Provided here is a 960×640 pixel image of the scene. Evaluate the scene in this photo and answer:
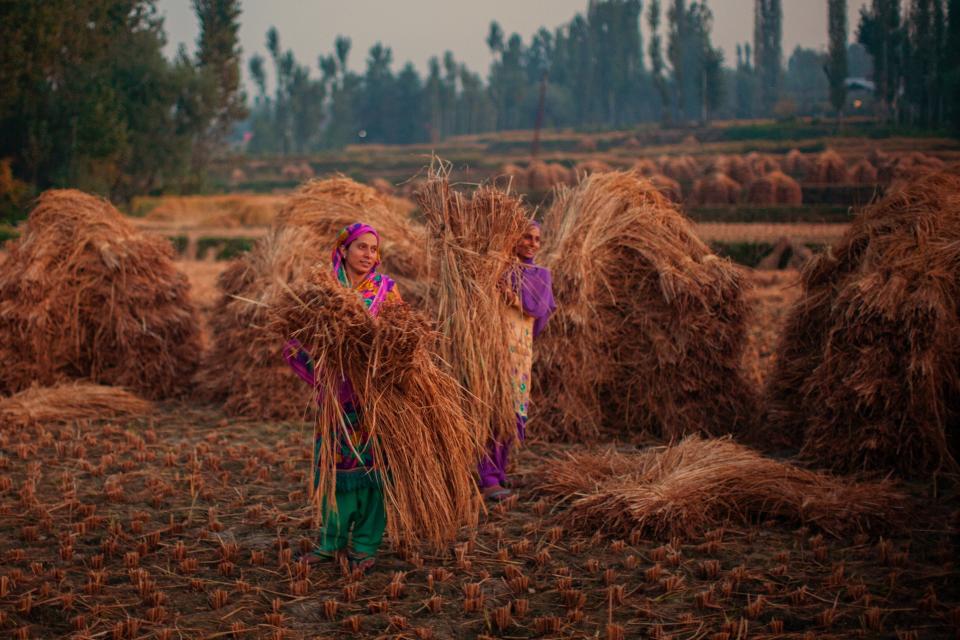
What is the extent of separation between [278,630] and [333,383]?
99 centimetres

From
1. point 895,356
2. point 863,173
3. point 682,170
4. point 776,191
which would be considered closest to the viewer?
point 895,356

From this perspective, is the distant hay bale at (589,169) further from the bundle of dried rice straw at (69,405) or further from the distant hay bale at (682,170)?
the bundle of dried rice straw at (69,405)

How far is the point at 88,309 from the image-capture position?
770 centimetres

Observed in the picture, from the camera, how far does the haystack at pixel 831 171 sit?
83.5 feet

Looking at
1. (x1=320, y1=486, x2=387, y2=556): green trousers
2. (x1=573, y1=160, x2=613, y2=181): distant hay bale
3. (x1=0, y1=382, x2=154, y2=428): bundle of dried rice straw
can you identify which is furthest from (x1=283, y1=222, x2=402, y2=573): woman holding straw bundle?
(x1=0, y1=382, x2=154, y2=428): bundle of dried rice straw

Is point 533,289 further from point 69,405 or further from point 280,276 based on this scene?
point 69,405

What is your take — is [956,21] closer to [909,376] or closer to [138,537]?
[909,376]

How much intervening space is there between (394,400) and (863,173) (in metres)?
23.7

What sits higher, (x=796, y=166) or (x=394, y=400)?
(x=796, y=166)

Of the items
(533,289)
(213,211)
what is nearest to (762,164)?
(213,211)

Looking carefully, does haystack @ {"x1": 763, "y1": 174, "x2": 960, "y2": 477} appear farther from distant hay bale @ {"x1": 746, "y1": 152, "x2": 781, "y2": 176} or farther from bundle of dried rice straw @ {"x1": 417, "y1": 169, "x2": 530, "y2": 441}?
distant hay bale @ {"x1": 746, "y1": 152, "x2": 781, "y2": 176}

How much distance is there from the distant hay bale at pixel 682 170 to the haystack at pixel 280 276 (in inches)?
952

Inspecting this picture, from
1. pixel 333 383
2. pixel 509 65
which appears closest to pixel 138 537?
pixel 333 383

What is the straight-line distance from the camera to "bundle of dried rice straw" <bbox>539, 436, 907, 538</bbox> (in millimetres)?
4488
